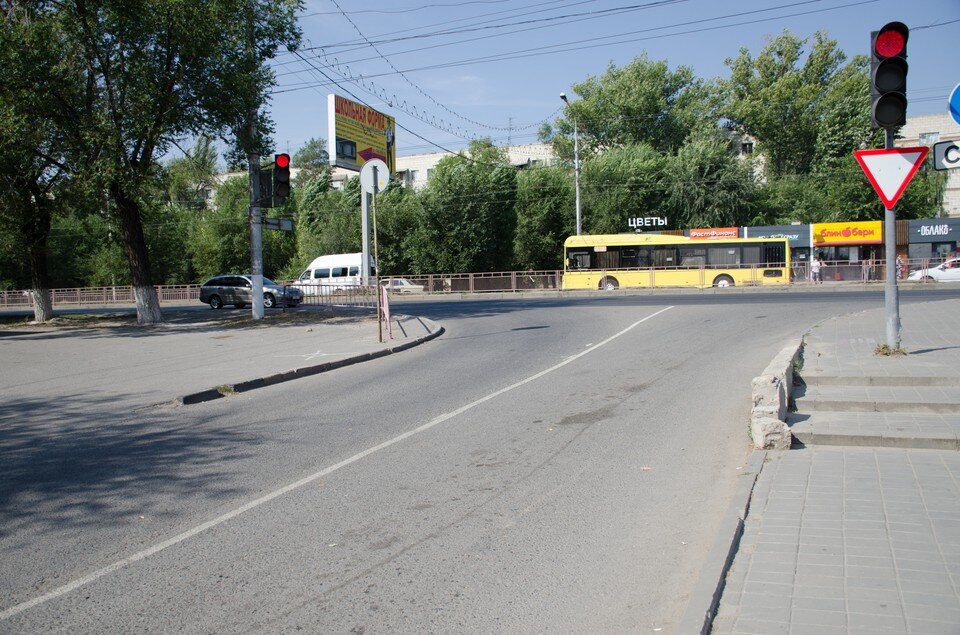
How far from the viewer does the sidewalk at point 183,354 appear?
11594 millimetres

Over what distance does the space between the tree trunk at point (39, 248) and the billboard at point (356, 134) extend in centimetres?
1594

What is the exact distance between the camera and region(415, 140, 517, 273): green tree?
50.6 metres

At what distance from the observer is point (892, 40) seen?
930 cm

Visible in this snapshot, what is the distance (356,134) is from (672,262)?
63.1 feet

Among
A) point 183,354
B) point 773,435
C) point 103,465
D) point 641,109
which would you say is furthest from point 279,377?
point 641,109

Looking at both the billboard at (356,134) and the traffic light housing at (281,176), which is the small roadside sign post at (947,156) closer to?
the traffic light housing at (281,176)

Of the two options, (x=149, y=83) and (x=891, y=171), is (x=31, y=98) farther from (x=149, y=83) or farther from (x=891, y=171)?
(x=891, y=171)

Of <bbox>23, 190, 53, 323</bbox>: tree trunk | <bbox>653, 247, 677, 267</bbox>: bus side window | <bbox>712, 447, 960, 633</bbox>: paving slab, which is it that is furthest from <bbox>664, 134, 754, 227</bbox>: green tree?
<bbox>712, 447, 960, 633</bbox>: paving slab

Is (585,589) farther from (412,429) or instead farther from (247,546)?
(412,429)

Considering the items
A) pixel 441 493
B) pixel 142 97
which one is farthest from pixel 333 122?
pixel 441 493

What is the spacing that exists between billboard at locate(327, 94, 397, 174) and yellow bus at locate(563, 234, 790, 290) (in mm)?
12451

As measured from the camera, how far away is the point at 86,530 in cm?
528

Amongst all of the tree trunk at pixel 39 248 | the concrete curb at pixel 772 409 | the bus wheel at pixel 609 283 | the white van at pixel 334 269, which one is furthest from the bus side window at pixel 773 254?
the tree trunk at pixel 39 248

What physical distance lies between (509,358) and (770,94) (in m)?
60.1
